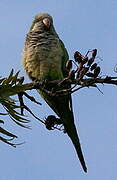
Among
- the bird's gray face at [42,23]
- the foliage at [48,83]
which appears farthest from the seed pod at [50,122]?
the bird's gray face at [42,23]

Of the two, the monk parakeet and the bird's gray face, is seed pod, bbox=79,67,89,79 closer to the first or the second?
the monk parakeet

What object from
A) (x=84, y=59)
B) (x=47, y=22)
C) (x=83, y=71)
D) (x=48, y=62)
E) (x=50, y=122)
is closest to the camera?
(x=83, y=71)

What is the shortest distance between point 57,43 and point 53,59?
24cm

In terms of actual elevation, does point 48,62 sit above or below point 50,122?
above

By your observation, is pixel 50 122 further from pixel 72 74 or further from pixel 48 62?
pixel 48 62

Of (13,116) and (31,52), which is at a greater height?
(31,52)

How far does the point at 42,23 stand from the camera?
5930 mm

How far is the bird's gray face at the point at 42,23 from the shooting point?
579 cm

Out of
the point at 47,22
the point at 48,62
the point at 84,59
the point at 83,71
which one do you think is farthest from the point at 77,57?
the point at 47,22

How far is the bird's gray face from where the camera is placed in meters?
5.79

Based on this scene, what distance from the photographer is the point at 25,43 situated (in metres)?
5.70

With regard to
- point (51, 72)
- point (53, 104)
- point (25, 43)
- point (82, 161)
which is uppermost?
point (25, 43)

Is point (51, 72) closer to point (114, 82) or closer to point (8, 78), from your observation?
point (8, 78)

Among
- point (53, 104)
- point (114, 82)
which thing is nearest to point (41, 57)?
point (53, 104)
